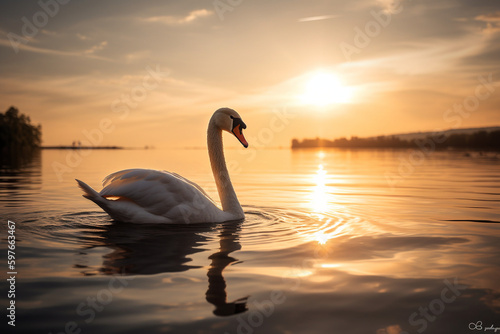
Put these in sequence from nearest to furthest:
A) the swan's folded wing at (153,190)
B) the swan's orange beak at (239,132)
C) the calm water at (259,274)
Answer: the calm water at (259,274) → the swan's folded wing at (153,190) → the swan's orange beak at (239,132)

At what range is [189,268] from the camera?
5340 mm

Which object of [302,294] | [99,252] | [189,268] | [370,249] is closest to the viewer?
[302,294]

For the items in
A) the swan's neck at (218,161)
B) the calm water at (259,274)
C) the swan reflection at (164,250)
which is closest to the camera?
the calm water at (259,274)

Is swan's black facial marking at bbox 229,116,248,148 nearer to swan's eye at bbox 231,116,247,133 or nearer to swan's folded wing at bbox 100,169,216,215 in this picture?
swan's eye at bbox 231,116,247,133

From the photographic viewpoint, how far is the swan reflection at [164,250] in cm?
474

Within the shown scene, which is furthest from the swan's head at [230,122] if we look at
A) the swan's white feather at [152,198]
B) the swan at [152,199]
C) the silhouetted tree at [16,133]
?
the silhouetted tree at [16,133]

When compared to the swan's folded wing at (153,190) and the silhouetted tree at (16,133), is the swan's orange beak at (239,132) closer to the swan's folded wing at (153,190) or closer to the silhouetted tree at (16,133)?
the swan's folded wing at (153,190)

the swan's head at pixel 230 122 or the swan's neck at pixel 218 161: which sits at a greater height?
the swan's head at pixel 230 122

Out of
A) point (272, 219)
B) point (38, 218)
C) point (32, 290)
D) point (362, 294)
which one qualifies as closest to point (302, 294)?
point (362, 294)

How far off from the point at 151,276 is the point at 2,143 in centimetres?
10131

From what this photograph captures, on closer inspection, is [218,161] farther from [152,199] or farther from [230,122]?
[152,199]

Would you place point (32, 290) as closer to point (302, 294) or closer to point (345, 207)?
point (302, 294)

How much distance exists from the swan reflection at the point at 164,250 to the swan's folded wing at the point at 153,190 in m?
0.40

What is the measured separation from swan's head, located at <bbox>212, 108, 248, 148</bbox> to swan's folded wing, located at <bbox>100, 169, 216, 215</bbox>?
1.64 meters
